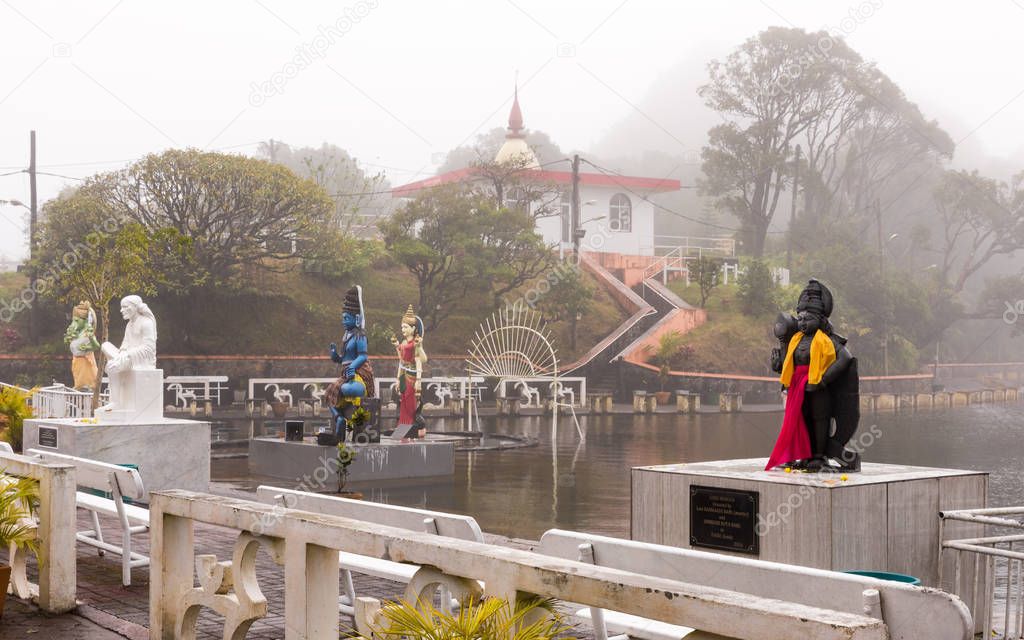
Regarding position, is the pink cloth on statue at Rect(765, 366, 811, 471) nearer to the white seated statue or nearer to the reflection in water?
the reflection in water

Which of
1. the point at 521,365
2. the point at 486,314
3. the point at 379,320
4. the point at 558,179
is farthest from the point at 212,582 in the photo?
the point at 558,179

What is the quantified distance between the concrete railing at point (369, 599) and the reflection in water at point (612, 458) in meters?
6.33

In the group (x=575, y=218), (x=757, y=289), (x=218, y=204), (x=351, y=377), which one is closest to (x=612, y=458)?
(x=351, y=377)

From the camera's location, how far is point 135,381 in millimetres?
13195

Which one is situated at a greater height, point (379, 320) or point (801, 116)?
point (801, 116)

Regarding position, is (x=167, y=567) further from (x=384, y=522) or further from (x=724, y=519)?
(x=724, y=519)

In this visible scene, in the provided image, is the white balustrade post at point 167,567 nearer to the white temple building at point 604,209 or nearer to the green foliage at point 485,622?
the green foliage at point 485,622

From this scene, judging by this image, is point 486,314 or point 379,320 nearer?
point 379,320

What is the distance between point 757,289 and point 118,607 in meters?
44.8

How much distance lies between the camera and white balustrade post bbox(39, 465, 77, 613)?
257 inches

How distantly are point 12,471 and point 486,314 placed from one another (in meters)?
39.9

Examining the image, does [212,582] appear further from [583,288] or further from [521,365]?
[583,288]

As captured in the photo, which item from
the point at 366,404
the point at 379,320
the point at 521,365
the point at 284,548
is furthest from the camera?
the point at 379,320

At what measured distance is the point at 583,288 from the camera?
149 feet
